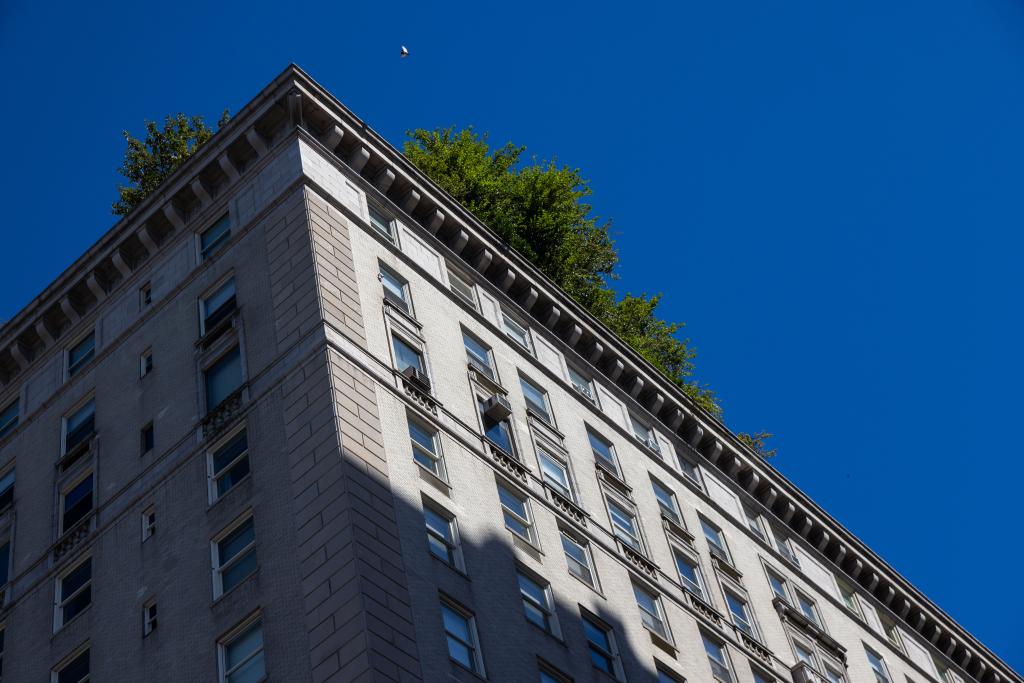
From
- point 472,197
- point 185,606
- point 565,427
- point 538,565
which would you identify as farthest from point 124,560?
point 472,197

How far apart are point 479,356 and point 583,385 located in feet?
21.4

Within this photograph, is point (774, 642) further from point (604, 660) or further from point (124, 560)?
point (124, 560)

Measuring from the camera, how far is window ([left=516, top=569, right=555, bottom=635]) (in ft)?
134

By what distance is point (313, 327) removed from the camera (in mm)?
41875

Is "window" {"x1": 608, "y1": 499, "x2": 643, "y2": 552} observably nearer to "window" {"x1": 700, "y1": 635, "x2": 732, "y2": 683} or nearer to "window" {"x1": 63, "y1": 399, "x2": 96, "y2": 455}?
"window" {"x1": 700, "y1": 635, "x2": 732, "y2": 683}

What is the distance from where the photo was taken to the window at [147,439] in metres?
43.9

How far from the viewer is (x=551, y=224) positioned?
74.9 m

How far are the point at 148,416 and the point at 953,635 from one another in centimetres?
3426

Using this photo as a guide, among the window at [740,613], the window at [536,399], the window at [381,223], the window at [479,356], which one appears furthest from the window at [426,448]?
the window at [740,613]

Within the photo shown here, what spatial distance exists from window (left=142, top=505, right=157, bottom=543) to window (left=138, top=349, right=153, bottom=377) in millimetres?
5262

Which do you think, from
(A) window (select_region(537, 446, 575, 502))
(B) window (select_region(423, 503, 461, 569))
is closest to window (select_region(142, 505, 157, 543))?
(B) window (select_region(423, 503, 461, 569))

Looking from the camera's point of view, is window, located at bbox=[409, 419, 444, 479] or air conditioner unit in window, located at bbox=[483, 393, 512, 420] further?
air conditioner unit in window, located at bbox=[483, 393, 512, 420]

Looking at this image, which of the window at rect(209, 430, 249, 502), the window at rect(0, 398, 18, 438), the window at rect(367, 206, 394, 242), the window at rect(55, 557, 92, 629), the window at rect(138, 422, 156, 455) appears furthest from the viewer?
the window at rect(0, 398, 18, 438)

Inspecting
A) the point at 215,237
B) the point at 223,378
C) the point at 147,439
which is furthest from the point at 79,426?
the point at 215,237
